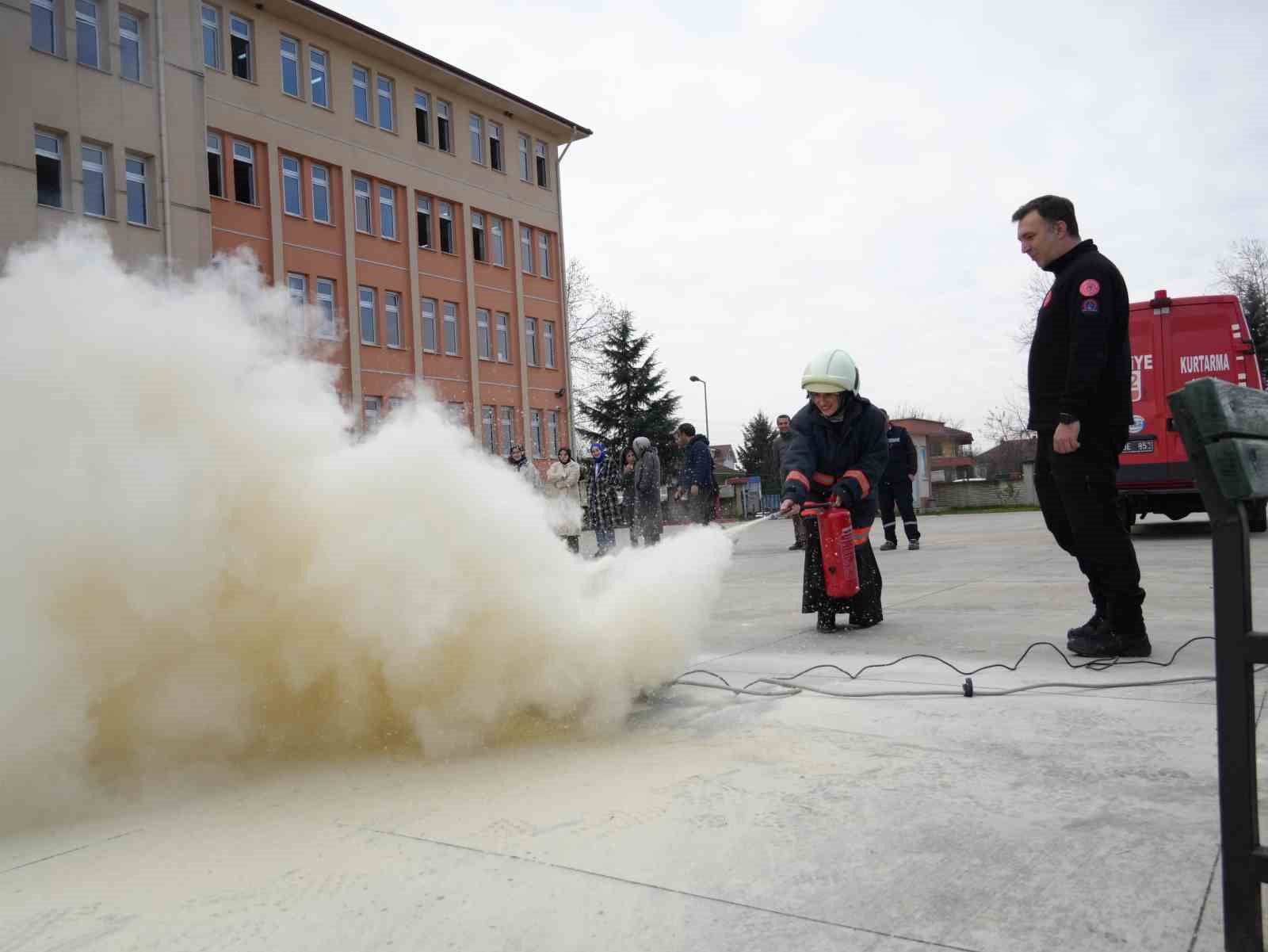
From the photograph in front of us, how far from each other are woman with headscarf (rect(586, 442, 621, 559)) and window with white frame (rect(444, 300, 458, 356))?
20.9m

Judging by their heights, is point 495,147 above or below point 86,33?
above

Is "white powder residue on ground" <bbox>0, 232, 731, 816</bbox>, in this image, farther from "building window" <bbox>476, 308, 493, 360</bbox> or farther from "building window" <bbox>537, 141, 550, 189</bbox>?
"building window" <bbox>537, 141, 550, 189</bbox>

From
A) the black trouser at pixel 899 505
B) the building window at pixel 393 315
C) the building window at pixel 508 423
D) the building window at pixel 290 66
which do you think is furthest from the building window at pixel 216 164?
the black trouser at pixel 899 505

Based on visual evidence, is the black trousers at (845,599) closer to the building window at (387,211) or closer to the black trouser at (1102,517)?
the black trouser at (1102,517)

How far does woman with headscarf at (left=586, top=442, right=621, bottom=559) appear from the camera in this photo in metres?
15.6

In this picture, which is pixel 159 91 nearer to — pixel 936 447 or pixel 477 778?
pixel 477 778

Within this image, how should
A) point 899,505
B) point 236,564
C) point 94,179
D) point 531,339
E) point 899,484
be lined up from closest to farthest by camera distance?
point 236,564 → point 899,484 → point 899,505 → point 94,179 → point 531,339

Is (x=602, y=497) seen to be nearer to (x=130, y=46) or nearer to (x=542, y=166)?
(x=130, y=46)

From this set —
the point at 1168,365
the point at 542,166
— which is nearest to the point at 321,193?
the point at 542,166

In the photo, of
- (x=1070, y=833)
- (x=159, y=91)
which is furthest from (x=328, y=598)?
(x=159, y=91)

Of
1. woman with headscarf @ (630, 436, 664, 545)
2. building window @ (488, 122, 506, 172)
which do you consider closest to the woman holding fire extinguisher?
woman with headscarf @ (630, 436, 664, 545)

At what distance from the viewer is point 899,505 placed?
13367 mm

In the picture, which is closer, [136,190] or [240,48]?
[136,190]

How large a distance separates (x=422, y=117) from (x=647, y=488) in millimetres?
26602
